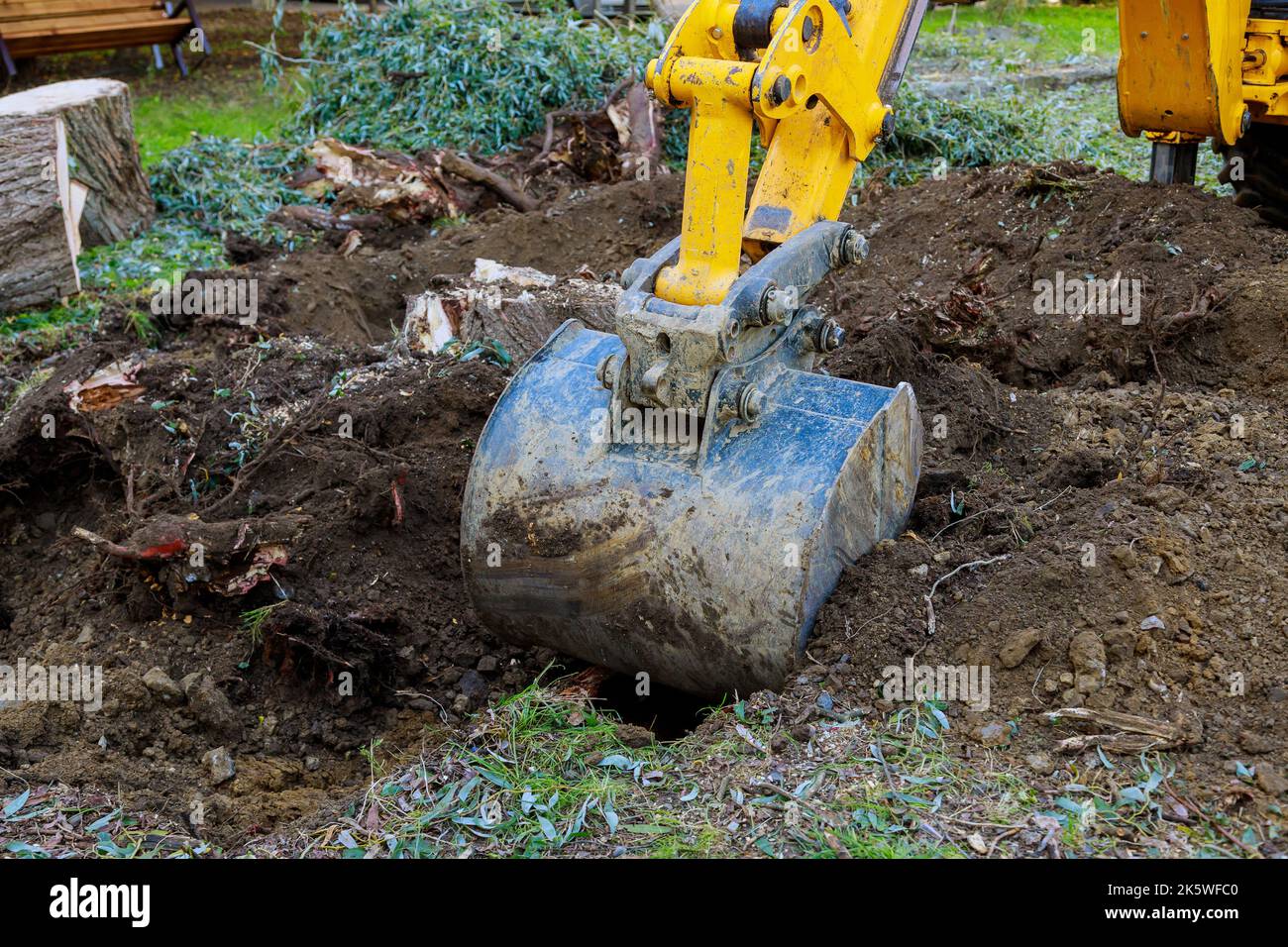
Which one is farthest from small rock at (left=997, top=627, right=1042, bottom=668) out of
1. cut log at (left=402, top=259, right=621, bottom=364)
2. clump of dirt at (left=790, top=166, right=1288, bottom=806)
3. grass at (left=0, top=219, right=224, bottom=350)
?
grass at (left=0, top=219, right=224, bottom=350)

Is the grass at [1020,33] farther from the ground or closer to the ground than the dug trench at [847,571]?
farther from the ground

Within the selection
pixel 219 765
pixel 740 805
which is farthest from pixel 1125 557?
pixel 219 765

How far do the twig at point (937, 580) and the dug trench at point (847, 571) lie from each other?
11 mm

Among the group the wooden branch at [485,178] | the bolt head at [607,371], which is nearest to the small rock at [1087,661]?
the bolt head at [607,371]

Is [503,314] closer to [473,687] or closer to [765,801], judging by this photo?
[473,687]

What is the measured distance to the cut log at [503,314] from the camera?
5094mm

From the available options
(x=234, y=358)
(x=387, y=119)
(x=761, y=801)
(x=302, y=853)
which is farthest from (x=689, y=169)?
(x=387, y=119)

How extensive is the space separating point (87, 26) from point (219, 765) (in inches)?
391

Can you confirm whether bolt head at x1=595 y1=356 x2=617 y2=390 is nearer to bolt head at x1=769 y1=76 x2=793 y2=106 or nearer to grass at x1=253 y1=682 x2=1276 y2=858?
bolt head at x1=769 y1=76 x2=793 y2=106

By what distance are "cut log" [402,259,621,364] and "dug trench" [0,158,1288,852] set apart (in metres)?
0.21

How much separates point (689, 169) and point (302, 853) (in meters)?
2.02

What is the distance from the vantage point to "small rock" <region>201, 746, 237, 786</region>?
11.7 feet

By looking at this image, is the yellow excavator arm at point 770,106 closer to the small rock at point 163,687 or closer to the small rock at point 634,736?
the small rock at point 634,736

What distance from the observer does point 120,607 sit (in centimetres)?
423
